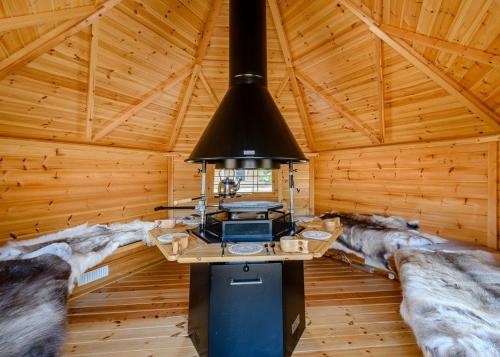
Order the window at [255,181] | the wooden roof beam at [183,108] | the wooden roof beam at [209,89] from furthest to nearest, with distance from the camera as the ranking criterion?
1. the window at [255,181]
2. the wooden roof beam at [209,89]
3. the wooden roof beam at [183,108]

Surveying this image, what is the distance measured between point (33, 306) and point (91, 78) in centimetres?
238

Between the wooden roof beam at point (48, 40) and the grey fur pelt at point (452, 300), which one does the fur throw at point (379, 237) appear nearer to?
the grey fur pelt at point (452, 300)

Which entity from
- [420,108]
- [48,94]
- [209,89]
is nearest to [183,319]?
[48,94]

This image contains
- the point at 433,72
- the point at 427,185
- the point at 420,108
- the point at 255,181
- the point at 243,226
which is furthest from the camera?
the point at 255,181

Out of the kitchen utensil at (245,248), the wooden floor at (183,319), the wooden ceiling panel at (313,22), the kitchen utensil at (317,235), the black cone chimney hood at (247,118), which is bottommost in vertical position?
the wooden floor at (183,319)

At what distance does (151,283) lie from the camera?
3641 millimetres

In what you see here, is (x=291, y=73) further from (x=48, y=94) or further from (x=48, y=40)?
(x=48, y=94)

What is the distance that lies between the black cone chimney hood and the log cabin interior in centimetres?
2

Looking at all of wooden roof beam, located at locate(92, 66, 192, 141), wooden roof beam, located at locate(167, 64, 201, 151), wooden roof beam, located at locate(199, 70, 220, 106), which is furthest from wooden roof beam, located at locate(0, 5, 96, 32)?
wooden roof beam, located at locate(199, 70, 220, 106)

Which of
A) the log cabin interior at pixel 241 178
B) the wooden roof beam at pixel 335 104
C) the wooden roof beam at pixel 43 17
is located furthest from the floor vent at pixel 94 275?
the wooden roof beam at pixel 335 104

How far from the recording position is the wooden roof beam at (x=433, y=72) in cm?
292

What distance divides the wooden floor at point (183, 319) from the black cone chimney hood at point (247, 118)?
1661mm

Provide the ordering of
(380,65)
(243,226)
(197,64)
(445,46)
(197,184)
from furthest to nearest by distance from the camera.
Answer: (197,184), (197,64), (380,65), (445,46), (243,226)

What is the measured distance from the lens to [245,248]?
2061mm
